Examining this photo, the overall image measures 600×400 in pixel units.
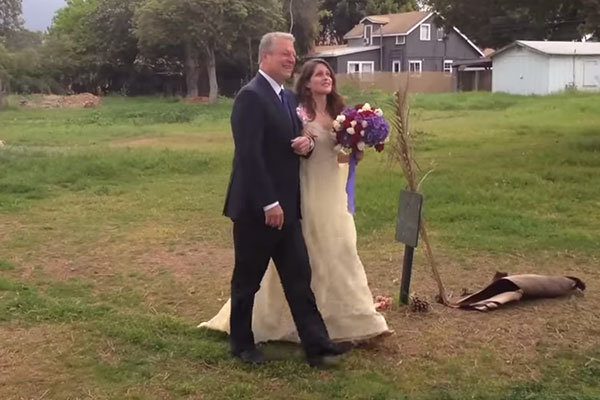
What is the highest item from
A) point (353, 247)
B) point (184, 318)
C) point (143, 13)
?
point (143, 13)

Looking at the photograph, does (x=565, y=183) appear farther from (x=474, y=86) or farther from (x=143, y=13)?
(x=474, y=86)

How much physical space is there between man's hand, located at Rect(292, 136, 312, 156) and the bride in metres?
0.21

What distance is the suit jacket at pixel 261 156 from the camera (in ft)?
15.9

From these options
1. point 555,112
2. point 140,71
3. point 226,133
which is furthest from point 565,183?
point 140,71

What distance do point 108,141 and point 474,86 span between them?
37.0m

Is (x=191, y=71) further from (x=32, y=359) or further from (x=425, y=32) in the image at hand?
(x=32, y=359)

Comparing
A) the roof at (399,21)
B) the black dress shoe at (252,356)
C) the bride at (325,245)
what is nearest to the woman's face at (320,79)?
the bride at (325,245)

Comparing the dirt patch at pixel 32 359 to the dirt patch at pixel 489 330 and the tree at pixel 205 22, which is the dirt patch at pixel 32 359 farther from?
the tree at pixel 205 22

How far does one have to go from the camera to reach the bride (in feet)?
17.3

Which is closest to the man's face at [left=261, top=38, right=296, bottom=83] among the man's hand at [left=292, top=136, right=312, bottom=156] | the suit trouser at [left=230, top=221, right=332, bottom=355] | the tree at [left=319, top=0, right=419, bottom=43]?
the man's hand at [left=292, top=136, right=312, bottom=156]

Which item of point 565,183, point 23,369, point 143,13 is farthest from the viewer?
point 143,13

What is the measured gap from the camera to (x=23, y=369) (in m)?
5.08

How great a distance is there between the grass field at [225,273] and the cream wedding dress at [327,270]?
6.0 inches

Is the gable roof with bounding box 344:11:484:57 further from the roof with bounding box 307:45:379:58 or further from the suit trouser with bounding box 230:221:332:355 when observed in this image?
the suit trouser with bounding box 230:221:332:355
